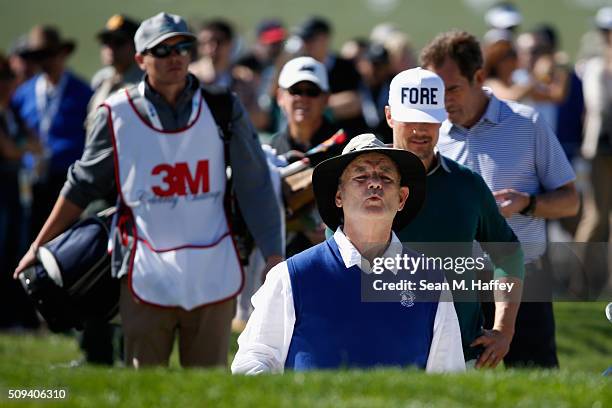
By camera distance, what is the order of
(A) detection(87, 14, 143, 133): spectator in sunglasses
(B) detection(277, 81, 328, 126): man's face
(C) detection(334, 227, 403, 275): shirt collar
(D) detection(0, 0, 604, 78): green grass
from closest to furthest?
1. (C) detection(334, 227, 403, 275): shirt collar
2. (B) detection(277, 81, 328, 126): man's face
3. (A) detection(87, 14, 143, 133): spectator in sunglasses
4. (D) detection(0, 0, 604, 78): green grass

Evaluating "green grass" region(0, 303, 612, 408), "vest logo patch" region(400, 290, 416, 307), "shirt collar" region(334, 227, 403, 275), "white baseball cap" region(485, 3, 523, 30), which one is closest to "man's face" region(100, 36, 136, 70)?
"shirt collar" region(334, 227, 403, 275)

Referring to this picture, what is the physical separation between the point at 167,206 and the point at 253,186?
57cm

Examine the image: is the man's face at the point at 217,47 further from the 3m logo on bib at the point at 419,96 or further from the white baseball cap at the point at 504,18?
the 3m logo on bib at the point at 419,96

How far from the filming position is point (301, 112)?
32.7 feet

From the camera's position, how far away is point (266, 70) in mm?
15953

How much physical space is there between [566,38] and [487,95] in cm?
2450

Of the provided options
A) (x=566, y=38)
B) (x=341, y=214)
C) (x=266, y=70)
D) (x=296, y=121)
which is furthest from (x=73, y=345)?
(x=566, y=38)

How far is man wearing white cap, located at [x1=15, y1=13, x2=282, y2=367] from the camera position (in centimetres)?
772

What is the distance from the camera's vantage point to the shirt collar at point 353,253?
238 inches

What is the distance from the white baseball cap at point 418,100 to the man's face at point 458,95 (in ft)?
2.10

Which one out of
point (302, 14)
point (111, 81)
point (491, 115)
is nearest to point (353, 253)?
point (491, 115)

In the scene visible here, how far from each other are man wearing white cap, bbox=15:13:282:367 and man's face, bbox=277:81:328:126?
6.23 ft

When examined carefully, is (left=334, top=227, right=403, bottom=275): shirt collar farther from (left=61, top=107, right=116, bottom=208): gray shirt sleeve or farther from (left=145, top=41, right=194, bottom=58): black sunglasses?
(left=145, top=41, right=194, bottom=58): black sunglasses

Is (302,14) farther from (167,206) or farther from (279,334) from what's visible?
(279,334)
